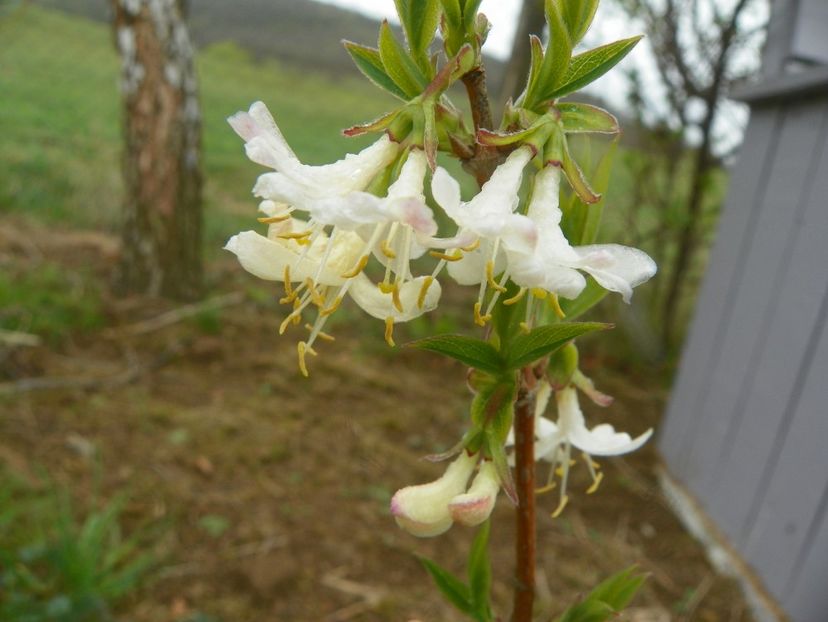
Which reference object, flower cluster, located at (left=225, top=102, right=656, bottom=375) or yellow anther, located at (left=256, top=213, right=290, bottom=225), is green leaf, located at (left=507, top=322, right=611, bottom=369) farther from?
yellow anther, located at (left=256, top=213, right=290, bottom=225)

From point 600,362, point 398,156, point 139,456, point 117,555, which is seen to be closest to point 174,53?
point 139,456

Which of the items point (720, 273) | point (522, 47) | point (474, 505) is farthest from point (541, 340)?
point (522, 47)

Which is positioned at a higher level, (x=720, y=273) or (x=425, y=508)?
(x=425, y=508)

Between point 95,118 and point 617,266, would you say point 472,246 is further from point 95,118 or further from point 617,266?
point 95,118

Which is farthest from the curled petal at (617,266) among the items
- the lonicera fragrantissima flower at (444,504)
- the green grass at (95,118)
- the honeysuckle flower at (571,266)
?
the green grass at (95,118)

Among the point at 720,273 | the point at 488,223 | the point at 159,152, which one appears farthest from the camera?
the point at 159,152

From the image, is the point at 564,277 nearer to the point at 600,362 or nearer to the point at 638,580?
the point at 638,580

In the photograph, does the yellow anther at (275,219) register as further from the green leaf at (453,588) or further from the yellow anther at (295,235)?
the green leaf at (453,588)
